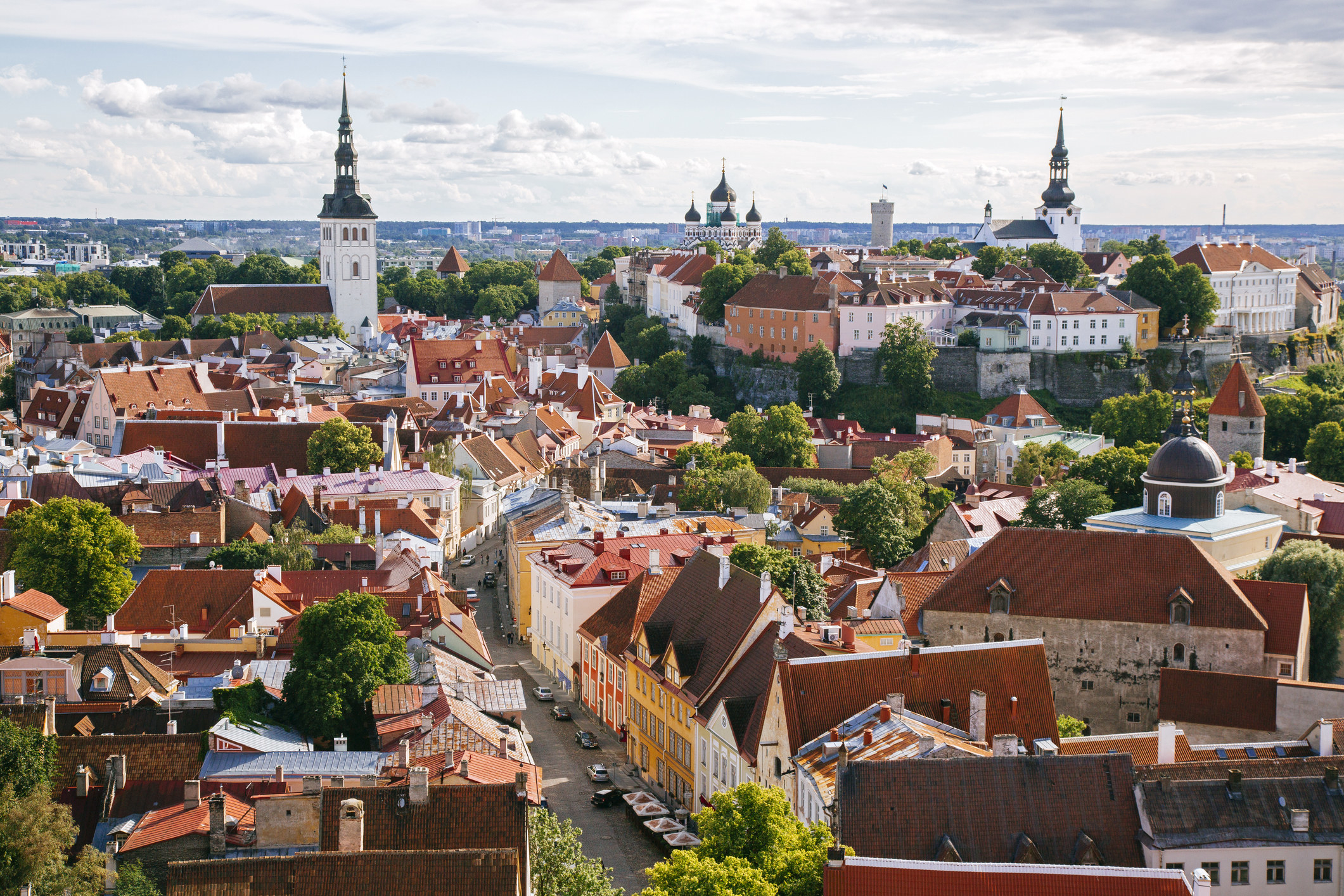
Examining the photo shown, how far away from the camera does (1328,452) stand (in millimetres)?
76312

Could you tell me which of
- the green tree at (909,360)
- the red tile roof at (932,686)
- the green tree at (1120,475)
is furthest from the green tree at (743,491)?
the red tile roof at (932,686)

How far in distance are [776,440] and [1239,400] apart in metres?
22.7

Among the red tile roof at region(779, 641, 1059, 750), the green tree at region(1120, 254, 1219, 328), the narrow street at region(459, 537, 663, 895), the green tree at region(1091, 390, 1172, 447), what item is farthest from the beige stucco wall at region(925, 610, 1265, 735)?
the green tree at region(1120, 254, 1219, 328)

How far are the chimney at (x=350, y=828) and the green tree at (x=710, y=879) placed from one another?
426cm

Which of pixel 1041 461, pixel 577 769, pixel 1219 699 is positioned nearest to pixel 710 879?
pixel 577 769

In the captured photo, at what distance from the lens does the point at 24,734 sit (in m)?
29.2

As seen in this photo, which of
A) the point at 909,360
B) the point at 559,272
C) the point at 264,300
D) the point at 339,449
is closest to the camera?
the point at 339,449

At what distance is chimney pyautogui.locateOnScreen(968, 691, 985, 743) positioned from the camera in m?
30.9

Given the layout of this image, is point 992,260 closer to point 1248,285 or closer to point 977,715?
point 1248,285

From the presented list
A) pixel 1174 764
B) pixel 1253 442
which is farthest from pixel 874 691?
pixel 1253 442

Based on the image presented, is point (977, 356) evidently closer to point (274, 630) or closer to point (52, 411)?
point (52, 411)

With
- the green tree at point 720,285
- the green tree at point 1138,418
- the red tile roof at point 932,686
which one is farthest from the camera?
the green tree at point 720,285

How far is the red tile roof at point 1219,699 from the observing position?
120ft

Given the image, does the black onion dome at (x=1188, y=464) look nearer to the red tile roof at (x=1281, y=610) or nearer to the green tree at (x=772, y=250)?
the red tile roof at (x=1281, y=610)
